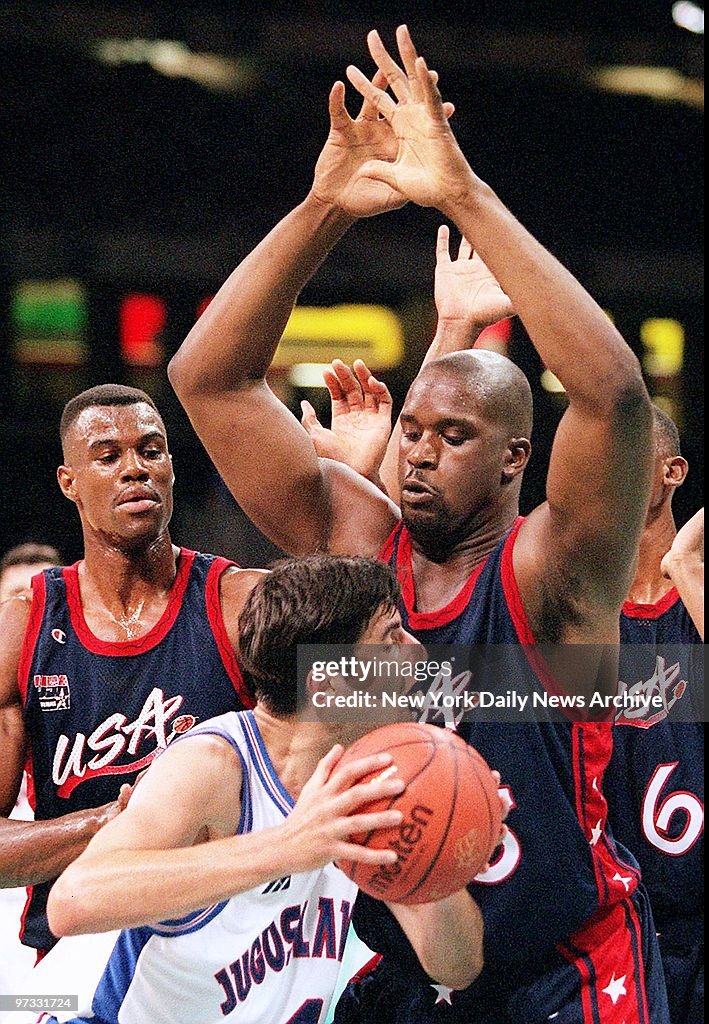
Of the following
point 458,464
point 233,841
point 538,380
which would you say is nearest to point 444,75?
point 538,380

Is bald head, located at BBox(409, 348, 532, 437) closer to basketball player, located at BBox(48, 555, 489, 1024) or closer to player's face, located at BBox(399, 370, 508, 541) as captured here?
player's face, located at BBox(399, 370, 508, 541)

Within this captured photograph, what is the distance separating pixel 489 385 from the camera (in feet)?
8.42

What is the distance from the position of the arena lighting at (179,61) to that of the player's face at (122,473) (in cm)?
352

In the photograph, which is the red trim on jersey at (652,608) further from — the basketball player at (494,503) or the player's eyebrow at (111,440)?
the player's eyebrow at (111,440)

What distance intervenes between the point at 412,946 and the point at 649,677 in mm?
1148

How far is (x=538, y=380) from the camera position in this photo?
569 centimetres

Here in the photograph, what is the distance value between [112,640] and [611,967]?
126 cm

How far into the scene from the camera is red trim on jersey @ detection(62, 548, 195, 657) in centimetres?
300

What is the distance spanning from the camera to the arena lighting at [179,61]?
243 inches

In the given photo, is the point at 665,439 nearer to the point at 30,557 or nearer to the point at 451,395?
the point at 451,395

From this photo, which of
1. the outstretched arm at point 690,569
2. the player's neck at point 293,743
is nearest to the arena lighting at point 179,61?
the outstretched arm at point 690,569

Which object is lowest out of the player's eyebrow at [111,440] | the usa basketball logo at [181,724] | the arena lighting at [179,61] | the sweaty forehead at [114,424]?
the usa basketball logo at [181,724]

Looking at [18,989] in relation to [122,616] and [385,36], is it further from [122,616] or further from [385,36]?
[385,36]

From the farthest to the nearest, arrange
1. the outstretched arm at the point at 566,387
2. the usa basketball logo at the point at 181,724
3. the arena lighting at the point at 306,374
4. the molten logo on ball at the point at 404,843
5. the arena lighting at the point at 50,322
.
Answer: the arena lighting at the point at 50,322, the arena lighting at the point at 306,374, the usa basketball logo at the point at 181,724, the outstretched arm at the point at 566,387, the molten logo on ball at the point at 404,843
